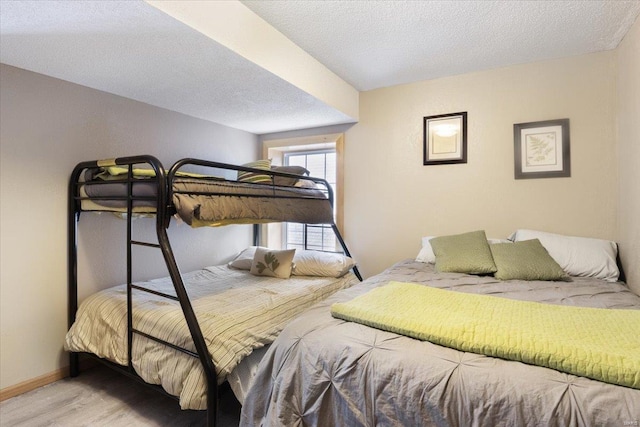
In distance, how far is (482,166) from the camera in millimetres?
2750

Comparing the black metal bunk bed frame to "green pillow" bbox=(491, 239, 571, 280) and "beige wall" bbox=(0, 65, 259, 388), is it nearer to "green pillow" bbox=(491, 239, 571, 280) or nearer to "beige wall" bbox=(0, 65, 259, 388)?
"beige wall" bbox=(0, 65, 259, 388)

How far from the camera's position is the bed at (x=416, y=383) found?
847 millimetres

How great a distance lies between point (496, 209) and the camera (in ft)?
8.87

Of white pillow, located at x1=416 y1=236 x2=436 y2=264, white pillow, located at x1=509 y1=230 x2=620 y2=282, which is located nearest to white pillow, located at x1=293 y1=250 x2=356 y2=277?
white pillow, located at x1=416 y1=236 x2=436 y2=264

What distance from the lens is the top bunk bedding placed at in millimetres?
1662

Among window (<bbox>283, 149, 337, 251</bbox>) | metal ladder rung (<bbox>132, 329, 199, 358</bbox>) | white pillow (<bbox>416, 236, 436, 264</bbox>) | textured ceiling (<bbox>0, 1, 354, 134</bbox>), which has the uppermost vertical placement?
textured ceiling (<bbox>0, 1, 354, 134</bbox>)

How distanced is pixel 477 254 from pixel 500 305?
0.89 meters

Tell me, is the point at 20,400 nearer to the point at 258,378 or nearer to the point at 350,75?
the point at 258,378

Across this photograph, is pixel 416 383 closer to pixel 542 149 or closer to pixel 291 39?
pixel 291 39

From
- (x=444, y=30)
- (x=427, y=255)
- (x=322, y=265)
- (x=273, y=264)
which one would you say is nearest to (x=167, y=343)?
(x=273, y=264)

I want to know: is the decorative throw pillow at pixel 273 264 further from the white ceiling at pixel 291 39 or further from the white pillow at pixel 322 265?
the white ceiling at pixel 291 39

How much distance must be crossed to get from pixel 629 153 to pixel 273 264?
2599mm

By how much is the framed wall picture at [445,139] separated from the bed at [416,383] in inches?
60.4

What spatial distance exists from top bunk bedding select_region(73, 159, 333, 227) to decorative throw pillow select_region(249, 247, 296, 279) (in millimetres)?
431
